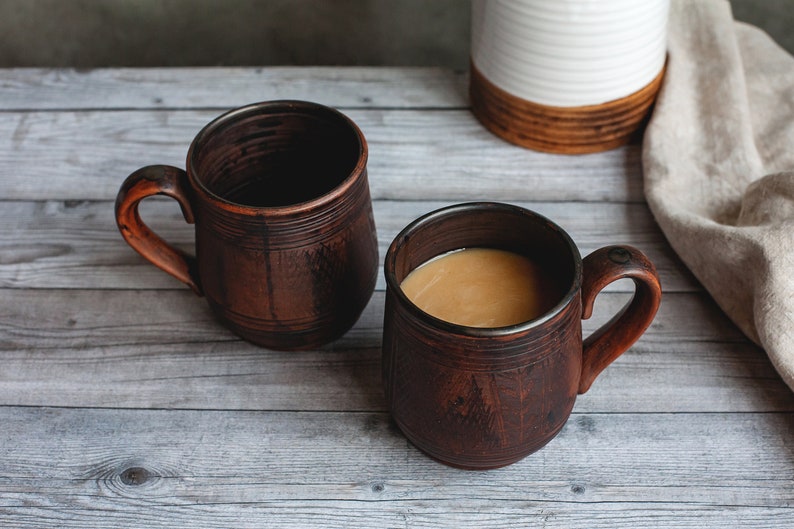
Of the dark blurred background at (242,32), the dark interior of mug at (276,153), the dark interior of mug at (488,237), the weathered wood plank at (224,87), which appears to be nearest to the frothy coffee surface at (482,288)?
the dark interior of mug at (488,237)

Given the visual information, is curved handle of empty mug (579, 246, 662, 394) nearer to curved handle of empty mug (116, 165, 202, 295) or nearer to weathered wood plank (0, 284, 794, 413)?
weathered wood plank (0, 284, 794, 413)

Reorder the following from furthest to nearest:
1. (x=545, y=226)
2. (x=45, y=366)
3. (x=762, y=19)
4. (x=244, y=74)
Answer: (x=762, y=19) → (x=244, y=74) → (x=45, y=366) → (x=545, y=226)

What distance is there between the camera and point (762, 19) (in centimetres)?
129

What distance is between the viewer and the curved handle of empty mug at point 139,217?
610 millimetres

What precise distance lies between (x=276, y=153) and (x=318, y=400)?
0.21m

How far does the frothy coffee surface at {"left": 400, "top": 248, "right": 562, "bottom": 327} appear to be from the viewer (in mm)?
566

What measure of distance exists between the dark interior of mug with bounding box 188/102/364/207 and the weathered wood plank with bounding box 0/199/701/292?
12 centimetres

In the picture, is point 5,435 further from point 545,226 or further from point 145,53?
point 145,53

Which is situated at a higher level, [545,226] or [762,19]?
[545,226]

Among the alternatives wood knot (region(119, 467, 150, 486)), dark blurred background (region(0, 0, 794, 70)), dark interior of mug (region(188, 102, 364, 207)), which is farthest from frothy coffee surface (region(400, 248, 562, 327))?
dark blurred background (region(0, 0, 794, 70))

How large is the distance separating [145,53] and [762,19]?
0.99 meters

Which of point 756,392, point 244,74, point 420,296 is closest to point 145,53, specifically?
point 244,74

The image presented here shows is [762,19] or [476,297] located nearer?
[476,297]

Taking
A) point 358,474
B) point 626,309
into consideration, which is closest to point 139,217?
point 358,474
